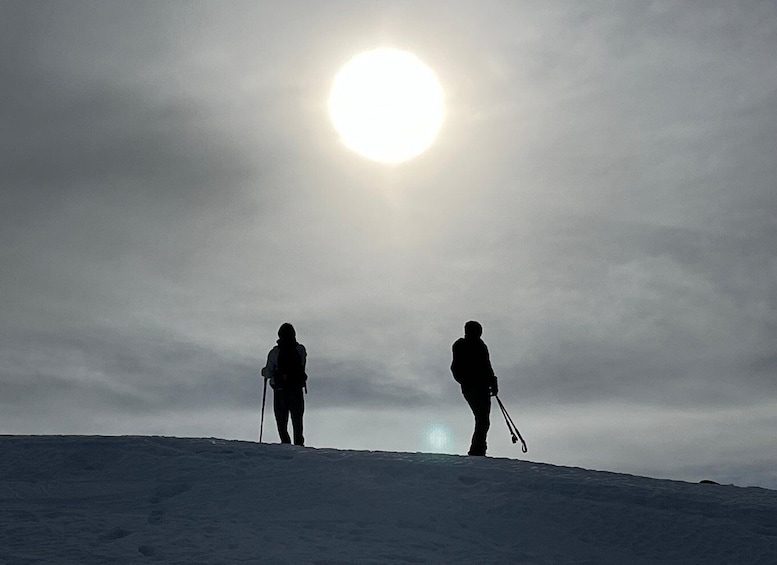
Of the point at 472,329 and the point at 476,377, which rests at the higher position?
the point at 472,329

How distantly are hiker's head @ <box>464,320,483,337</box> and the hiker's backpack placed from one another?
269 cm

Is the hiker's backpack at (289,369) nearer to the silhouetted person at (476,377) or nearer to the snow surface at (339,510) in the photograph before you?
the silhouetted person at (476,377)

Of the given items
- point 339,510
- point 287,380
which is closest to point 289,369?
point 287,380

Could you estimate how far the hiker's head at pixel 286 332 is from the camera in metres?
13.7

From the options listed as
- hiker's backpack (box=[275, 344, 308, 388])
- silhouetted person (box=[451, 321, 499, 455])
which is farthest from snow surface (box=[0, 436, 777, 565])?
hiker's backpack (box=[275, 344, 308, 388])

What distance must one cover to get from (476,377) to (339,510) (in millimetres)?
5057

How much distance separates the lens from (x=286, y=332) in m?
13.8

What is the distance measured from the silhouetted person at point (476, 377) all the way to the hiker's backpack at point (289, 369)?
8.04ft

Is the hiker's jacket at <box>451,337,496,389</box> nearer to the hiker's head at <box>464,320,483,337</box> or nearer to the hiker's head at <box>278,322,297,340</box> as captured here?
the hiker's head at <box>464,320,483,337</box>

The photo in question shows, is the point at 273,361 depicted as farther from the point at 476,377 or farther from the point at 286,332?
the point at 476,377

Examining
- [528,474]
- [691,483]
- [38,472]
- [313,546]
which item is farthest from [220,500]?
[691,483]

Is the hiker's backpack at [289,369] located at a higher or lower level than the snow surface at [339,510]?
higher

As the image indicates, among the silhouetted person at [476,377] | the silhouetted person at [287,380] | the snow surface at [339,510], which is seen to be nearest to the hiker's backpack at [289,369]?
the silhouetted person at [287,380]

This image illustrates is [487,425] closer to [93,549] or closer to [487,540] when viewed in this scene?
[487,540]
